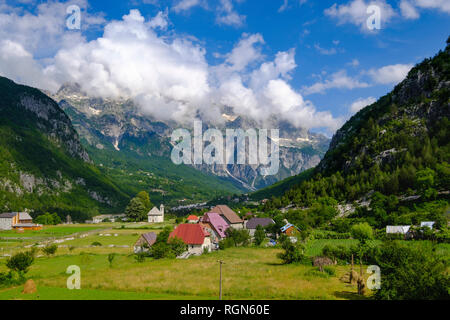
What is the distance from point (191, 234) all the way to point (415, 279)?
1932 inches

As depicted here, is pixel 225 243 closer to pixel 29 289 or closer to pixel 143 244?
pixel 143 244

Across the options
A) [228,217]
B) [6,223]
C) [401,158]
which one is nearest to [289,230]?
[228,217]

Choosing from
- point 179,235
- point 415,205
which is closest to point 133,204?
point 179,235

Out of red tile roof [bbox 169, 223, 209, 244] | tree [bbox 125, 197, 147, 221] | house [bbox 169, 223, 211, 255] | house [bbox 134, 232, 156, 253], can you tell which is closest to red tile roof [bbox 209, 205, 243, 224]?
house [bbox 169, 223, 211, 255]

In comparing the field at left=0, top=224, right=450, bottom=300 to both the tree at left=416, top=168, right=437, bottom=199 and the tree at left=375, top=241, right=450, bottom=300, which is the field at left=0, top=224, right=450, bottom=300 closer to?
the tree at left=375, top=241, right=450, bottom=300

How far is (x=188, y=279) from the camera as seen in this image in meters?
41.7

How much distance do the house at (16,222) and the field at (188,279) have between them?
258 ft

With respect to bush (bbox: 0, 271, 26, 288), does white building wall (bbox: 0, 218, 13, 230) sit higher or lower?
lower

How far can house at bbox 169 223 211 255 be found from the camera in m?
68.5

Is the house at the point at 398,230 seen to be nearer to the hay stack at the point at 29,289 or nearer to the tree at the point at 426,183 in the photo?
the tree at the point at 426,183

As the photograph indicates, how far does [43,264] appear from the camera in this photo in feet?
196

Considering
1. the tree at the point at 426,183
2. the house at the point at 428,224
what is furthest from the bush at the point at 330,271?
the tree at the point at 426,183
